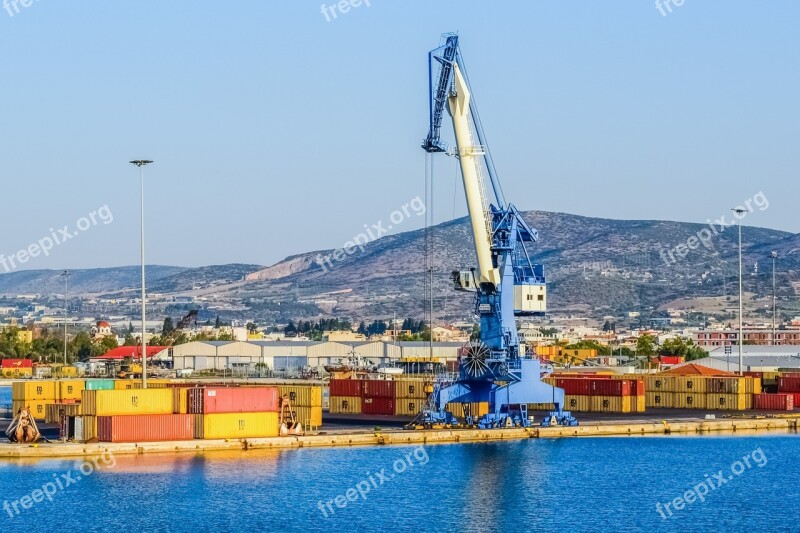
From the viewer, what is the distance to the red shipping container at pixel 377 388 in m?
87.6

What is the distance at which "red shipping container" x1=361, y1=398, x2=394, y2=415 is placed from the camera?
289 ft

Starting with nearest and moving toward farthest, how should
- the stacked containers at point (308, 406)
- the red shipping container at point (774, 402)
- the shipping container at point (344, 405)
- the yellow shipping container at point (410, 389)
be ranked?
the stacked containers at point (308, 406) → the yellow shipping container at point (410, 389) → the shipping container at point (344, 405) → the red shipping container at point (774, 402)

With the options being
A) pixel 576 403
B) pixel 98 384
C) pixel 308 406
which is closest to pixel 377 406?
pixel 576 403

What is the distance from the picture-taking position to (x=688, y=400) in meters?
96.2

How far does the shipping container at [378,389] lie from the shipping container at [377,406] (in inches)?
9.5

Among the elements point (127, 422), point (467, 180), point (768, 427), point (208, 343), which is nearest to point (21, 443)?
point (127, 422)

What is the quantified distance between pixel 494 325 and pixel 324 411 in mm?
25043

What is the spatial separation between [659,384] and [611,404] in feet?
29.2

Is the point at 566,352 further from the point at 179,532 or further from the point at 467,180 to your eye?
the point at 179,532

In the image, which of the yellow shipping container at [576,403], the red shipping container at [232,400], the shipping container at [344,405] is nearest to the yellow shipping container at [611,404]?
the yellow shipping container at [576,403]

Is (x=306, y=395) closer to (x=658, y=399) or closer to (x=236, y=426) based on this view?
(x=236, y=426)

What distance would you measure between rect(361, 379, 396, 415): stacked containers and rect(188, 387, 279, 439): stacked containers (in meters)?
20.9

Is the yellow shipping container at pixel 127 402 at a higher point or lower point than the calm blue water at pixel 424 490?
higher

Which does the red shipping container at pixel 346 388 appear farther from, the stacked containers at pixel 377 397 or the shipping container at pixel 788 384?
the shipping container at pixel 788 384
